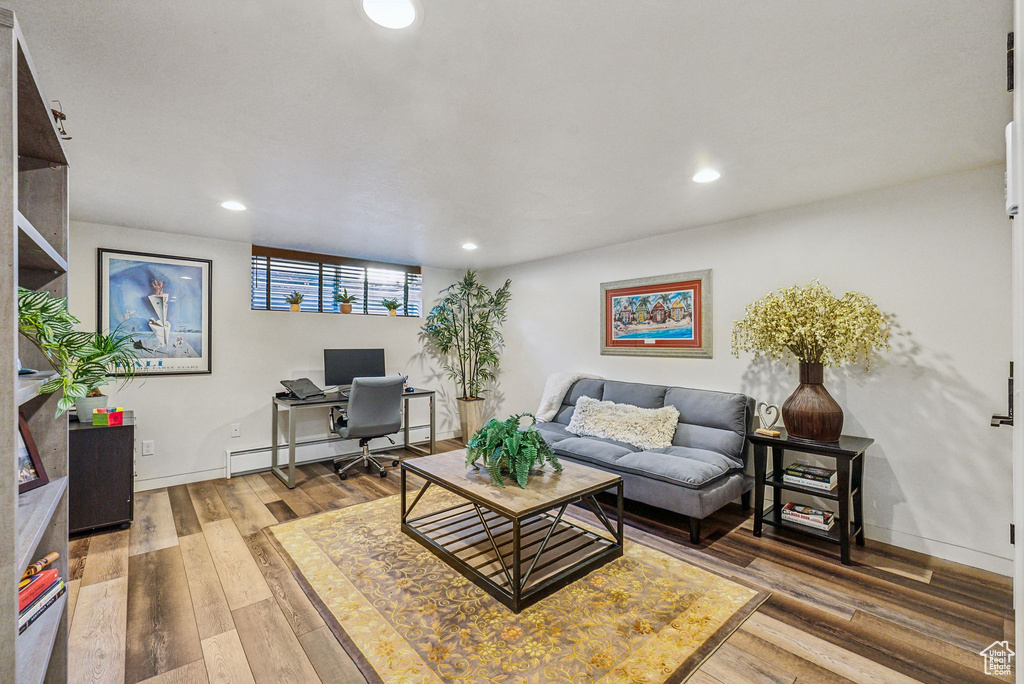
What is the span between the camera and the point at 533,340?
210 inches

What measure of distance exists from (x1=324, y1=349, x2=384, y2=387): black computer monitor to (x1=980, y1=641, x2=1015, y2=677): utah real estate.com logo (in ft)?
15.7

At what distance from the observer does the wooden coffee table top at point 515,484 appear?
2.33 metres

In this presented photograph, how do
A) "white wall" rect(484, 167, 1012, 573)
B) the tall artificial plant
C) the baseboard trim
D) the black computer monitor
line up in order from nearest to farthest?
"white wall" rect(484, 167, 1012, 573), the baseboard trim, the black computer monitor, the tall artificial plant

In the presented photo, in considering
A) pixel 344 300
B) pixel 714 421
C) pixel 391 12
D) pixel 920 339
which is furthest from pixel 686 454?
pixel 344 300

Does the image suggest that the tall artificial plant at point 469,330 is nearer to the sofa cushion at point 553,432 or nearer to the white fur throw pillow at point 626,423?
the sofa cushion at point 553,432

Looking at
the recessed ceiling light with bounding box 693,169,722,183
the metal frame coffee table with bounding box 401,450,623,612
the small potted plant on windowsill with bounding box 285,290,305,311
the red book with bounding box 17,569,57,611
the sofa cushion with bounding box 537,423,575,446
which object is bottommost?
the metal frame coffee table with bounding box 401,450,623,612

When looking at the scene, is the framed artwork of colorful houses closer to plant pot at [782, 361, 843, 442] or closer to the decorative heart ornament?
the decorative heart ornament

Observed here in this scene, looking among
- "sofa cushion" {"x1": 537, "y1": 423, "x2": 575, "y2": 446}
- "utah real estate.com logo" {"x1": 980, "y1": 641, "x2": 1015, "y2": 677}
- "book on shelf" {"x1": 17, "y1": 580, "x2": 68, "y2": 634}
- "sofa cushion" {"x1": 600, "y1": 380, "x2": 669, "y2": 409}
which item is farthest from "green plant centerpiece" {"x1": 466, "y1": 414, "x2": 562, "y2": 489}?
"utah real estate.com logo" {"x1": 980, "y1": 641, "x2": 1015, "y2": 677}

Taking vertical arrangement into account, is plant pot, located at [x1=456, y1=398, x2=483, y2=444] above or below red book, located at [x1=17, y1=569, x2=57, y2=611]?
below

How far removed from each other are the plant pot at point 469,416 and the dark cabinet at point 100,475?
3124 mm

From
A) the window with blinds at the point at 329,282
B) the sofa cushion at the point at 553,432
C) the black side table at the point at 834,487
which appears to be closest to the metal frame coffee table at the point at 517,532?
the sofa cushion at the point at 553,432

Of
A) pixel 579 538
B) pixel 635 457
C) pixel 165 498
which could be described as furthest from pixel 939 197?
pixel 165 498

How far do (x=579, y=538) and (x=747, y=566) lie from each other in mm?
975

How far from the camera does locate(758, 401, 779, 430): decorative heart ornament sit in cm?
330
